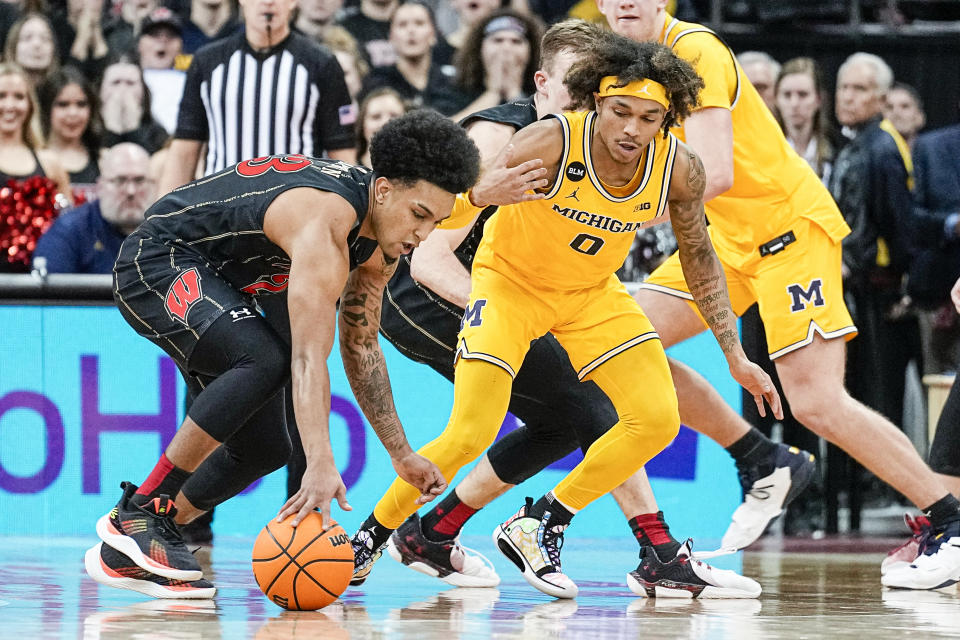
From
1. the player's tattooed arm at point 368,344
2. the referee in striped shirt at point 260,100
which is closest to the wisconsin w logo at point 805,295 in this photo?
the player's tattooed arm at point 368,344

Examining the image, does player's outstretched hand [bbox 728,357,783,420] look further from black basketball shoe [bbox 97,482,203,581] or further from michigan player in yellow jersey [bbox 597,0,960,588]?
black basketball shoe [bbox 97,482,203,581]

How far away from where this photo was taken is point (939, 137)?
866 centimetres

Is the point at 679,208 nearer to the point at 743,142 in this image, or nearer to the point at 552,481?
the point at 743,142

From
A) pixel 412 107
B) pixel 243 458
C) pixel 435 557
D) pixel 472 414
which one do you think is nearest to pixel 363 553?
pixel 435 557

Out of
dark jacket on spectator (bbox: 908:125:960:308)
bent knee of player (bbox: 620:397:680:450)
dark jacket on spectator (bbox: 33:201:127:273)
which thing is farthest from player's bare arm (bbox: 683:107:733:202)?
dark jacket on spectator (bbox: 33:201:127:273)

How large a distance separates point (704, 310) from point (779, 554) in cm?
240

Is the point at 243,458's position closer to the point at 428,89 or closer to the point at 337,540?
the point at 337,540

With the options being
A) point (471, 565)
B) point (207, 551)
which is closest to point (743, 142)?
point (471, 565)

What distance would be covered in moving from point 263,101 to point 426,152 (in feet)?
8.97

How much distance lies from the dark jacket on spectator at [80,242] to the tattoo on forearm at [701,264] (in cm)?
369

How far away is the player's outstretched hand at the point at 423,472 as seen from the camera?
15.7 feet

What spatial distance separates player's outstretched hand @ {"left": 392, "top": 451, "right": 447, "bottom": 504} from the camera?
15.7 feet

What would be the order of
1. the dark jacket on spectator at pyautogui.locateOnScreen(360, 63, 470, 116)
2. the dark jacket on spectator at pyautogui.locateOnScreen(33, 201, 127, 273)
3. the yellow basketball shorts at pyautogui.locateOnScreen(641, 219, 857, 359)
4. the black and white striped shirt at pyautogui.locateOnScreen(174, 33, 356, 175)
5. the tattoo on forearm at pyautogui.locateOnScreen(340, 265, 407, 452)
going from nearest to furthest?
the tattoo on forearm at pyautogui.locateOnScreen(340, 265, 407, 452) < the yellow basketball shorts at pyautogui.locateOnScreen(641, 219, 857, 359) < the black and white striped shirt at pyautogui.locateOnScreen(174, 33, 356, 175) < the dark jacket on spectator at pyautogui.locateOnScreen(33, 201, 127, 273) < the dark jacket on spectator at pyautogui.locateOnScreen(360, 63, 470, 116)

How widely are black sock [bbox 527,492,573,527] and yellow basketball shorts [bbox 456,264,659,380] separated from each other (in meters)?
0.46
